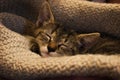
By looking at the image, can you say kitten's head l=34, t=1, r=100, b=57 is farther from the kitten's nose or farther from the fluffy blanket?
the fluffy blanket

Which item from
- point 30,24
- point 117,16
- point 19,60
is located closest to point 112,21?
point 117,16

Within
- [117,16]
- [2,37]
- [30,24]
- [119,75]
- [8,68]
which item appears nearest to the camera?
[119,75]

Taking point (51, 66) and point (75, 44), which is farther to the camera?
point (75, 44)

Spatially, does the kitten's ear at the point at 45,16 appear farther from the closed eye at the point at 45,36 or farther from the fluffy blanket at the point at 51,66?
the fluffy blanket at the point at 51,66

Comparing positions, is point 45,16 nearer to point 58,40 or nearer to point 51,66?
point 58,40

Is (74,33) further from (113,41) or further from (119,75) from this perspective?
(119,75)

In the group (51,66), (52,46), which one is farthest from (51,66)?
(52,46)
